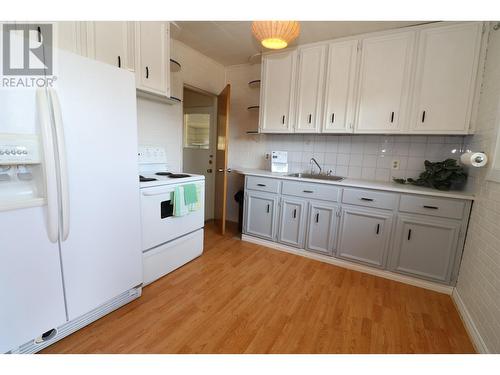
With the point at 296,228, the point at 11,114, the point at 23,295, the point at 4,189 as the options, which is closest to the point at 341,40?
the point at 296,228

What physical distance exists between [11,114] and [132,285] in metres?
1.33

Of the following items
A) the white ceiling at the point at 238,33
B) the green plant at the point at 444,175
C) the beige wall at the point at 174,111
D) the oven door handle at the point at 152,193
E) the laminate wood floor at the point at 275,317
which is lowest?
the laminate wood floor at the point at 275,317

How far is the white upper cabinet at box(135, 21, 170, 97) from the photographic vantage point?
2.09m

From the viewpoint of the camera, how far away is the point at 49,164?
1.24 metres

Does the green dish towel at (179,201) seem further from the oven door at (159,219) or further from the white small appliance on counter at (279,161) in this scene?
the white small appliance on counter at (279,161)

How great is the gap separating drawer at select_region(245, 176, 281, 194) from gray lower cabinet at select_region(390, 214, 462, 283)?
1304 millimetres

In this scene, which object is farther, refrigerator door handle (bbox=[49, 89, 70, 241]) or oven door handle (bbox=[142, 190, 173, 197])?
oven door handle (bbox=[142, 190, 173, 197])

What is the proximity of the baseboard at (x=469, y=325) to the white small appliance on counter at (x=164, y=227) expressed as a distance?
2.35 metres

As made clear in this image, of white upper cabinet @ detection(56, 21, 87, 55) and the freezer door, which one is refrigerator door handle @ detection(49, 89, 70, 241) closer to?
the freezer door

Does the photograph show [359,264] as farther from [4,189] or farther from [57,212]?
[4,189]

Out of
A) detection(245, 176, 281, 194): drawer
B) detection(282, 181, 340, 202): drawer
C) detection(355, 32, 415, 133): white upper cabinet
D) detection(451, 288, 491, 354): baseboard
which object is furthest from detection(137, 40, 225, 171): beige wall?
detection(451, 288, 491, 354): baseboard

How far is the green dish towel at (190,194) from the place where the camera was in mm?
2275

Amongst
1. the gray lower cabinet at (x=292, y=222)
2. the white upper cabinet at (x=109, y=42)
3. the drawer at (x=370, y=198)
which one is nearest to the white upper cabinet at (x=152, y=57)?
the white upper cabinet at (x=109, y=42)

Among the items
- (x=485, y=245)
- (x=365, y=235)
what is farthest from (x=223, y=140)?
(x=485, y=245)
